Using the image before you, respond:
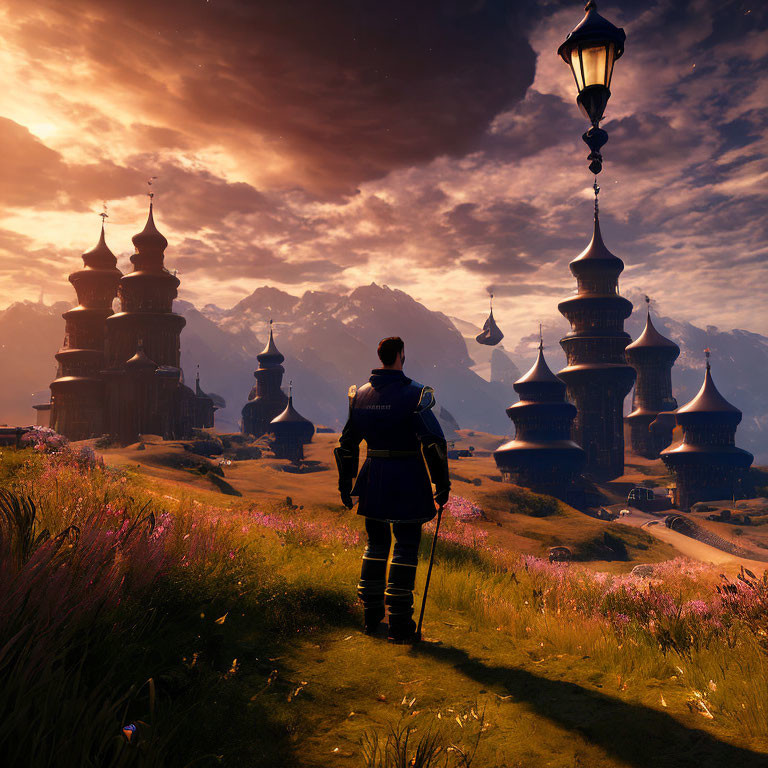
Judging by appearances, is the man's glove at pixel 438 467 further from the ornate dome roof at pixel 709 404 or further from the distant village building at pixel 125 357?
the ornate dome roof at pixel 709 404

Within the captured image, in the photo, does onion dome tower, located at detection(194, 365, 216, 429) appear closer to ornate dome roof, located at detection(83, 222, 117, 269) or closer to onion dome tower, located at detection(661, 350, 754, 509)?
ornate dome roof, located at detection(83, 222, 117, 269)

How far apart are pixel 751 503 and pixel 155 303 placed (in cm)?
5768

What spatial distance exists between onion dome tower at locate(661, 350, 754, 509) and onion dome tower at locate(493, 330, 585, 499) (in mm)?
11152

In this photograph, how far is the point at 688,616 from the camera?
462 cm

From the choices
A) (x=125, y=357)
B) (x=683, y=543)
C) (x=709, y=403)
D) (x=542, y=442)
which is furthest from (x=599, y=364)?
(x=125, y=357)

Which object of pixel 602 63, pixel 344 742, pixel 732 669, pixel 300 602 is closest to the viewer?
pixel 344 742

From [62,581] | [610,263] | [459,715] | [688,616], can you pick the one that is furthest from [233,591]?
[610,263]

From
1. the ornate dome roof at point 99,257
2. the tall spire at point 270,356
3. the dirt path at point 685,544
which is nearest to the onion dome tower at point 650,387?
the dirt path at point 685,544

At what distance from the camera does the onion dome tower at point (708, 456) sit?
5350 centimetres

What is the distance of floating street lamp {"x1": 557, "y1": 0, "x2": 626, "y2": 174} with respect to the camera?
5645mm

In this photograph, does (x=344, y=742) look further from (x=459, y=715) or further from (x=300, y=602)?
(x=300, y=602)

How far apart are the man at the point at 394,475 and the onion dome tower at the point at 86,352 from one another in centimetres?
5428

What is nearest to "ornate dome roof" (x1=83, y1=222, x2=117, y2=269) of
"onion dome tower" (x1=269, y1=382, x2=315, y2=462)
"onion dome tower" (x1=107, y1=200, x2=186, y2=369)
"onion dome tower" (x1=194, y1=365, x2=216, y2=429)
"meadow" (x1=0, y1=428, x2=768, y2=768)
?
"onion dome tower" (x1=107, y1=200, x2=186, y2=369)

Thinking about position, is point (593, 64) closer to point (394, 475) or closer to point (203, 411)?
point (394, 475)
